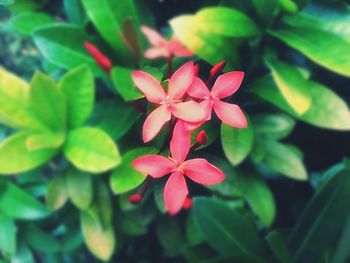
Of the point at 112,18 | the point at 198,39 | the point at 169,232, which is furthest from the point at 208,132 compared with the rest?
the point at 169,232

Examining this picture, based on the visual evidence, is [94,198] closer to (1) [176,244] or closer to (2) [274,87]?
(1) [176,244]

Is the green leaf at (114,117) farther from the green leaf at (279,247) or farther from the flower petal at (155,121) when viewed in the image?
the flower petal at (155,121)

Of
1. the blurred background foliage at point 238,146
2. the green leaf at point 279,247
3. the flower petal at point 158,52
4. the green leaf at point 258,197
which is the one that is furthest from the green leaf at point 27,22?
the flower petal at point 158,52

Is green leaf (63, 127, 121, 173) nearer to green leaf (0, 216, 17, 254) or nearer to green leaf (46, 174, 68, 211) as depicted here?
green leaf (46, 174, 68, 211)

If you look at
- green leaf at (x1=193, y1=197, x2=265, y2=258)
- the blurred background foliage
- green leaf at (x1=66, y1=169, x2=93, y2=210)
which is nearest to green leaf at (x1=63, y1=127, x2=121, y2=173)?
the blurred background foliage

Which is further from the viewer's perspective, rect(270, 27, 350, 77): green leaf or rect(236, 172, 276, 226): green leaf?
rect(236, 172, 276, 226): green leaf
